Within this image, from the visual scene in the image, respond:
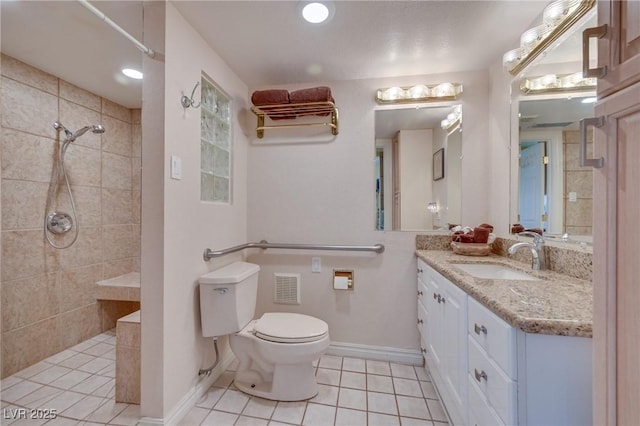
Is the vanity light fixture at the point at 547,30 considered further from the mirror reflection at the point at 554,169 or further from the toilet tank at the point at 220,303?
the toilet tank at the point at 220,303

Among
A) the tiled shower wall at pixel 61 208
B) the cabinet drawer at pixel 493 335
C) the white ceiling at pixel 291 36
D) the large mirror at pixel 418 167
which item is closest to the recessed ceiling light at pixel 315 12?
the white ceiling at pixel 291 36

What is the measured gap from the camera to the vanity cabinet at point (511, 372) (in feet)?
2.27

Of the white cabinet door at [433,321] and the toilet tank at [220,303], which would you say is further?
the toilet tank at [220,303]

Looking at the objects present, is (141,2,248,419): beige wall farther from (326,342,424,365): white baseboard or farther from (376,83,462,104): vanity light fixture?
(376,83,462,104): vanity light fixture

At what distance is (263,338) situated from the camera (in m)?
1.52

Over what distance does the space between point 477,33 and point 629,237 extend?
1.53m

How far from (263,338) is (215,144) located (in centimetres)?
131

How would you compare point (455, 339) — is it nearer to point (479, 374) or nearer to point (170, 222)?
point (479, 374)

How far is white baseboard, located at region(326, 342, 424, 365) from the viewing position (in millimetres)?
1947

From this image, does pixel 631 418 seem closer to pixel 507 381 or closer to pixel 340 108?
pixel 507 381

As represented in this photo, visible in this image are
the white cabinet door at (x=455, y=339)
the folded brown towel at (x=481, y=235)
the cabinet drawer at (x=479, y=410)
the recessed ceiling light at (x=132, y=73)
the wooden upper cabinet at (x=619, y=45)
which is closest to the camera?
the wooden upper cabinet at (x=619, y=45)

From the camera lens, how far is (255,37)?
1.58 metres

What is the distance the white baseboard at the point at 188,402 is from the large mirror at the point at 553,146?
2112 millimetres

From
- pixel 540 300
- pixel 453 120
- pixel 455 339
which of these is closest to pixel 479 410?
pixel 455 339
